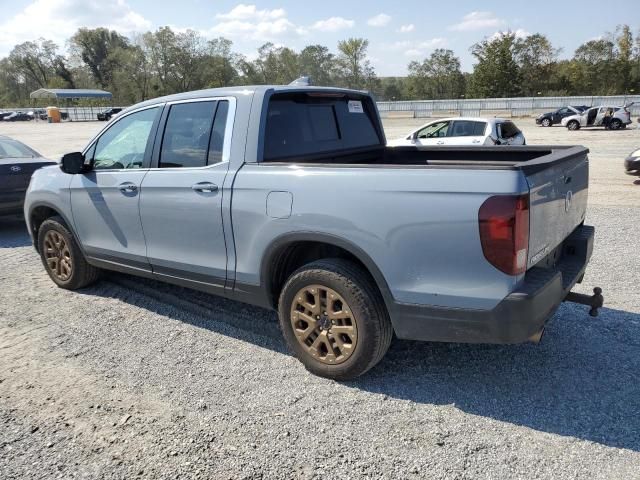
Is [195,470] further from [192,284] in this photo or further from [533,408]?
[533,408]

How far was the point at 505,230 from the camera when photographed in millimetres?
2607

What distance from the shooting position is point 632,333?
3977 millimetres

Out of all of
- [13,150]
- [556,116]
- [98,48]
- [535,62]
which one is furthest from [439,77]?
[13,150]

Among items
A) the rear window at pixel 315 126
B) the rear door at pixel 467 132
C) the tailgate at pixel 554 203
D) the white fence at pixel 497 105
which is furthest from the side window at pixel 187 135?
the white fence at pixel 497 105

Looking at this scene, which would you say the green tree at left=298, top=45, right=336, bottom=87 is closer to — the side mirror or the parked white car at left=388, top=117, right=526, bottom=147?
the parked white car at left=388, top=117, right=526, bottom=147

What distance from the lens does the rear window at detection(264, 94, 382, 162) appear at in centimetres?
377

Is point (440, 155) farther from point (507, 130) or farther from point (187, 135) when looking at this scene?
point (507, 130)

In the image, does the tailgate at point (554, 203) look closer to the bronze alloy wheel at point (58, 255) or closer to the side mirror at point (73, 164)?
the side mirror at point (73, 164)

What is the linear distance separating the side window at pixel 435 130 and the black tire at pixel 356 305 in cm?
1162

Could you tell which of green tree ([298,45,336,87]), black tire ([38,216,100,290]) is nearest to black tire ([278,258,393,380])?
black tire ([38,216,100,290])

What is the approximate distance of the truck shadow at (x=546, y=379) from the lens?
2.96 m

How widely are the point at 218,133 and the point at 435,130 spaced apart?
1144cm

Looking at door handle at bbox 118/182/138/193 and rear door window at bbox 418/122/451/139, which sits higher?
door handle at bbox 118/182/138/193

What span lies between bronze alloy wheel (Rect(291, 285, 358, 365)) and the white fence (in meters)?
45.3
